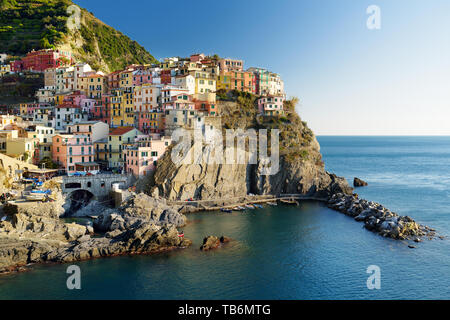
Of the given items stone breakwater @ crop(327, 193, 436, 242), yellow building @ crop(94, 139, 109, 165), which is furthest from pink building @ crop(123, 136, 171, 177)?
stone breakwater @ crop(327, 193, 436, 242)

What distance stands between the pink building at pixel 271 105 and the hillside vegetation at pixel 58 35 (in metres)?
45.9

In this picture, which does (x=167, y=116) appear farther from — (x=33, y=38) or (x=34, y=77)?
(x=33, y=38)

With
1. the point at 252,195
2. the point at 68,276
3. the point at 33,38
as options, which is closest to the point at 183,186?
the point at 252,195

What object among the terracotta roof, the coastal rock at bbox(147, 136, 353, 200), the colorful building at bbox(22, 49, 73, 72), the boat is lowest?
the boat

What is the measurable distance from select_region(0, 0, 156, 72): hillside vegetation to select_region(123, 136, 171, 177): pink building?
45.6 meters

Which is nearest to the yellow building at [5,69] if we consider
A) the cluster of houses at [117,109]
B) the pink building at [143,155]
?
the cluster of houses at [117,109]

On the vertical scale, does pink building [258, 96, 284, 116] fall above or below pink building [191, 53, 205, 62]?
below

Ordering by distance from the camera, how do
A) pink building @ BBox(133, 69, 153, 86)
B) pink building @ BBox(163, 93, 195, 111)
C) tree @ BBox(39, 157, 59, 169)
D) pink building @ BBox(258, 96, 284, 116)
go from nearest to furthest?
tree @ BBox(39, 157, 59, 169), pink building @ BBox(163, 93, 195, 111), pink building @ BBox(258, 96, 284, 116), pink building @ BBox(133, 69, 153, 86)

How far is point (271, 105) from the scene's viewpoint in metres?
71.6

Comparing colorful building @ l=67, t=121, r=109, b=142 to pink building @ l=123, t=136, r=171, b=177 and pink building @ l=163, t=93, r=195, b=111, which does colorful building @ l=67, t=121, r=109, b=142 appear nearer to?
pink building @ l=123, t=136, r=171, b=177

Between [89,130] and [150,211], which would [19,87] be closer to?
[89,130]

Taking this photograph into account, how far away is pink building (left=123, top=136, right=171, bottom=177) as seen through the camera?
5572cm

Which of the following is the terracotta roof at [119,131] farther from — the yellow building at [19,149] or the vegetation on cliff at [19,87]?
the vegetation on cliff at [19,87]

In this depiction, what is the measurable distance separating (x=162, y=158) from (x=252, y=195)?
51.6 feet
